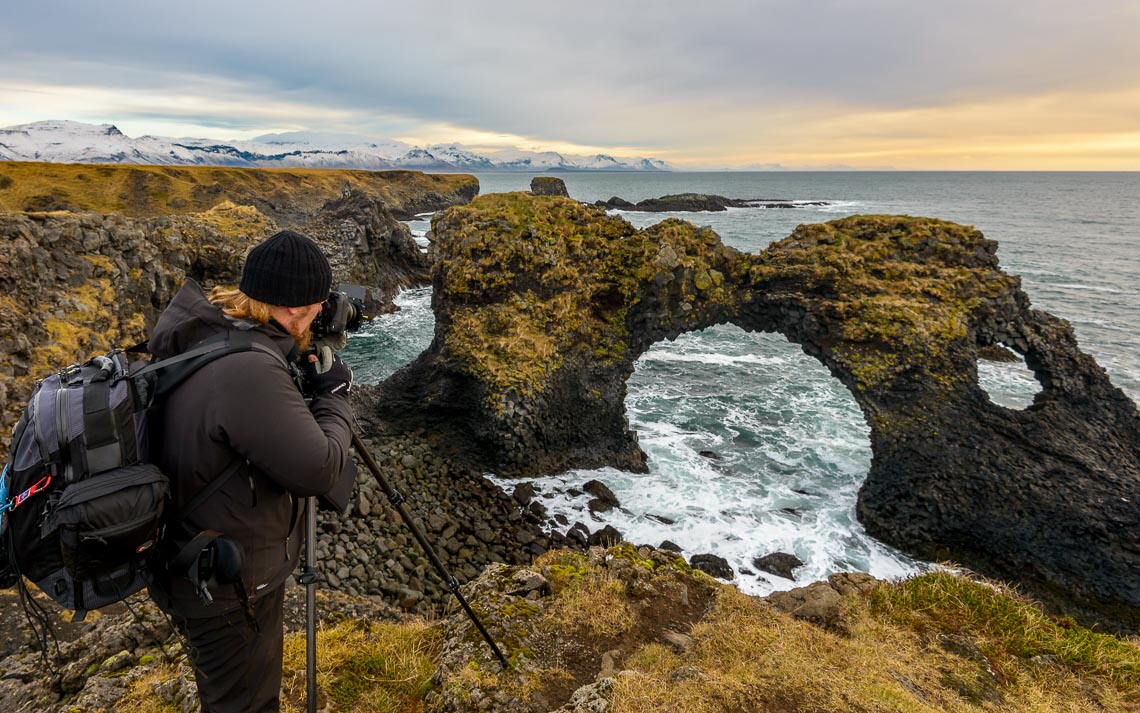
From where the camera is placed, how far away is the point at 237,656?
3459mm

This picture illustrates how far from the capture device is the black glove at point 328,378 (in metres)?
3.46

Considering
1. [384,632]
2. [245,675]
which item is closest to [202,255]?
[384,632]

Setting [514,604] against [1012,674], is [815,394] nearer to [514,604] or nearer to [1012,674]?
[1012,674]

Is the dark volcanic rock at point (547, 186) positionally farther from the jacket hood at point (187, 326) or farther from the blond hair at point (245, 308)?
the jacket hood at point (187, 326)

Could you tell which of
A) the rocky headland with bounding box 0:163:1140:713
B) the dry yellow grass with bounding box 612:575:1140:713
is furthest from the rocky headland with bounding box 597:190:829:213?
the dry yellow grass with bounding box 612:575:1140:713

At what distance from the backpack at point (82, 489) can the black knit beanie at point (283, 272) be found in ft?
2.34

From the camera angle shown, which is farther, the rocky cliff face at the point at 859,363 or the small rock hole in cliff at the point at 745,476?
the small rock hole in cliff at the point at 745,476

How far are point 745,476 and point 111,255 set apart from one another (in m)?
25.7

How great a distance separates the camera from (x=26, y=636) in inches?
309

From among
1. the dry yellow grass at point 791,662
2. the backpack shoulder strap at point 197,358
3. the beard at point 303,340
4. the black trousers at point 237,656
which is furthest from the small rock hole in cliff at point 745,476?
the backpack shoulder strap at point 197,358

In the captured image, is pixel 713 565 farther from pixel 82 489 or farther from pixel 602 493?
pixel 82 489

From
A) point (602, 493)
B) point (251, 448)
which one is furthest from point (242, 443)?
point (602, 493)

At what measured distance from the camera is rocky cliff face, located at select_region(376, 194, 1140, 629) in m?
16.8

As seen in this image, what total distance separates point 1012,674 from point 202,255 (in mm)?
33616
